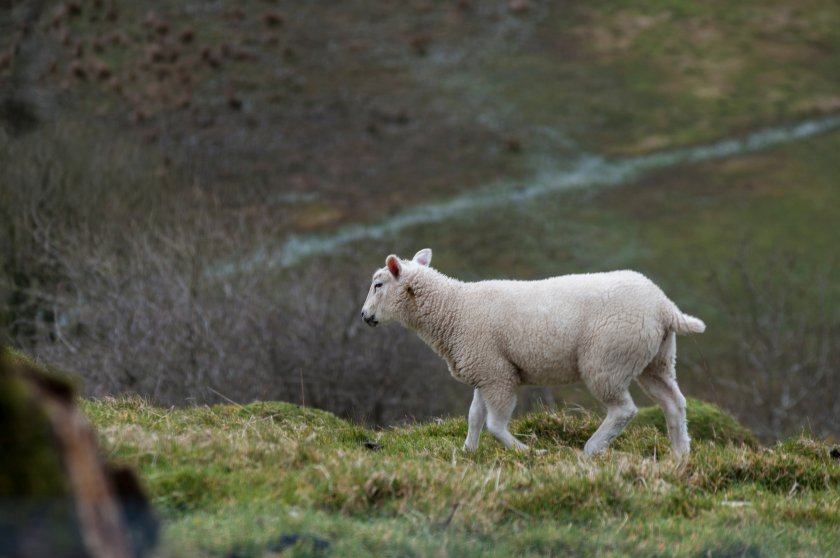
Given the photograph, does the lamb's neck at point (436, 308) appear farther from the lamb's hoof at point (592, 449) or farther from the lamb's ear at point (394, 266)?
the lamb's hoof at point (592, 449)

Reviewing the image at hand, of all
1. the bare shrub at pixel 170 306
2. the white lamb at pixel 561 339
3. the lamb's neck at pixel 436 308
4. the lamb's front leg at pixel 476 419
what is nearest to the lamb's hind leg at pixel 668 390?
the white lamb at pixel 561 339

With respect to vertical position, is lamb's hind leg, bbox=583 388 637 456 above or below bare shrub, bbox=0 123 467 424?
above

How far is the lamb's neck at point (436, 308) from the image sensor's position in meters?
10.9

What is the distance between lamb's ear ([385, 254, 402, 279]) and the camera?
11.2m

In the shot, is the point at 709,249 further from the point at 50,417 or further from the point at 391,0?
the point at 50,417

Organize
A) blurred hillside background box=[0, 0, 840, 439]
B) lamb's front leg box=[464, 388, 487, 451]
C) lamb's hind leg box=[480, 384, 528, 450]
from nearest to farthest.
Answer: lamb's hind leg box=[480, 384, 528, 450], lamb's front leg box=[464, 388, 487, 451], blurred hillside background box=[0, 0, 840, 439]

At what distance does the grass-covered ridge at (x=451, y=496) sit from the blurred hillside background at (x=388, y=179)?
1752 cm

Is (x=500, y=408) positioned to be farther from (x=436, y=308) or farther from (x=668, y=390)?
(x=668, y=390)

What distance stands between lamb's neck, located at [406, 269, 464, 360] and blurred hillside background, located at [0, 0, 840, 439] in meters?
14.9

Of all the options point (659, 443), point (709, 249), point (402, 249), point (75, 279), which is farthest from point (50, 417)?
point (709, 249)

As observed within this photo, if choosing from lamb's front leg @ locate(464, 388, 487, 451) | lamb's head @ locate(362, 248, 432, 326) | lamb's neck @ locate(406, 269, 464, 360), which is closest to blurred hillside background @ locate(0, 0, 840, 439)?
lamb's head @ locate(362, 248, 432, 326)

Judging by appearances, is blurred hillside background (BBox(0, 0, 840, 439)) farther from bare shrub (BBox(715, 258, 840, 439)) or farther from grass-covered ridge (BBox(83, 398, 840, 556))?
grass-covered ridge (BBox(83, 398, 840, 556))

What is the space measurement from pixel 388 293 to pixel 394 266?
282 millimetres

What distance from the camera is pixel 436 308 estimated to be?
11070 mm
